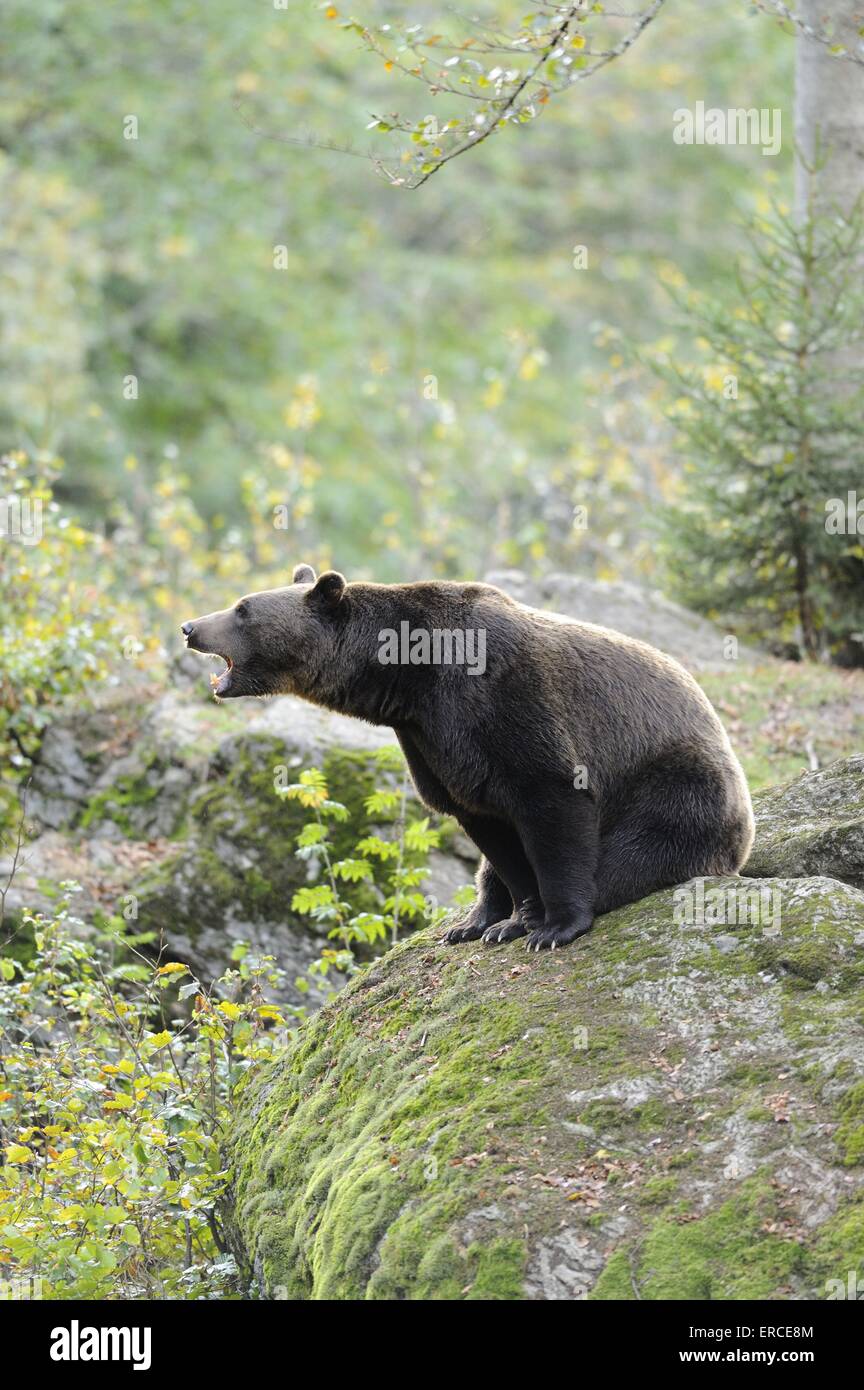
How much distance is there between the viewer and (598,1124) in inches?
197

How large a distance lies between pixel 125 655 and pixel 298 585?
5.05 m

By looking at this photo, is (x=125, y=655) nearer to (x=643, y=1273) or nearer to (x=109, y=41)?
(x=643, y=1273)

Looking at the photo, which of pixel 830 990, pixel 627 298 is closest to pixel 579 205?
pixel 627 298

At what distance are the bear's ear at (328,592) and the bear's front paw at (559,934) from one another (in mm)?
1586

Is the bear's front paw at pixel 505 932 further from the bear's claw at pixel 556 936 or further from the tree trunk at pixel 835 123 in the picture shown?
the tree trunk at pixel 835 123

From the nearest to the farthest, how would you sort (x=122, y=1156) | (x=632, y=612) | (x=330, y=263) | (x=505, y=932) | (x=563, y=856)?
(x=563, y=856) < (x=122, y=1156) < (x=505, y=932) < (x=632, y=612) < (x=330, y=263)

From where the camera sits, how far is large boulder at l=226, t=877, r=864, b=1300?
14.9 ft

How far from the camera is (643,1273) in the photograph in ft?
14.7

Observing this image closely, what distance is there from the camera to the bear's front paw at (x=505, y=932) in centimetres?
632

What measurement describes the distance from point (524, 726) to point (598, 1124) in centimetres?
160

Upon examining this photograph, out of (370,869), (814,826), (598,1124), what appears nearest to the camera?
(598,1124)

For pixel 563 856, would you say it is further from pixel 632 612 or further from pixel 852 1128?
pixel 632 612

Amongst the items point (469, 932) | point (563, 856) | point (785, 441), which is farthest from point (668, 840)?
point (785, 441)

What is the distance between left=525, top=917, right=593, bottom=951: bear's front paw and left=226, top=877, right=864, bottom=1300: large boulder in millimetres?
49
